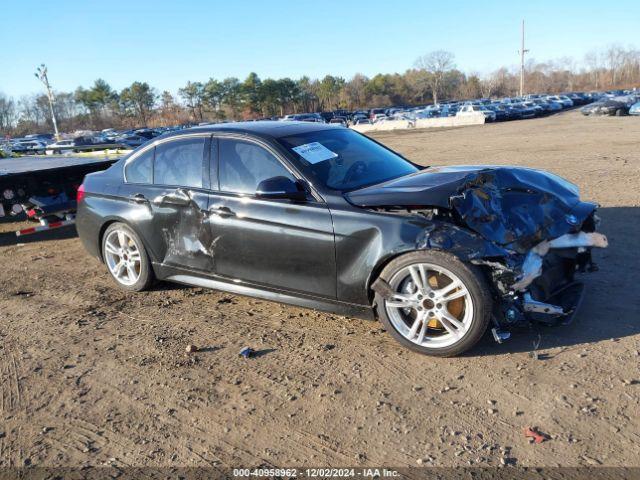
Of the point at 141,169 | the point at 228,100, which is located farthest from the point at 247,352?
the point at 228,100

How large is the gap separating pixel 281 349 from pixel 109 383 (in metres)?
1.23

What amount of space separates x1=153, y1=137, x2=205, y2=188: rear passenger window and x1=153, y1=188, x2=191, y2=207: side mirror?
85 mm

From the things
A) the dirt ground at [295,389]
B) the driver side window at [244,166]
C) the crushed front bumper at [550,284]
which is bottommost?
the dirt ground at [295,389]

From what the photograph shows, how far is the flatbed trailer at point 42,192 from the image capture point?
757 cm

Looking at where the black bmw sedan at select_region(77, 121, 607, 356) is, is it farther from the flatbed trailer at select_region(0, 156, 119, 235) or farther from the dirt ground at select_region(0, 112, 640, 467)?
the flatbed trailer at select_region(0, 156, 119, 235)

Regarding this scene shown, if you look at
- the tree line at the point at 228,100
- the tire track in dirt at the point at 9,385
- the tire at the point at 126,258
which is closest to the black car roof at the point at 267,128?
the tire at the point at 126,258

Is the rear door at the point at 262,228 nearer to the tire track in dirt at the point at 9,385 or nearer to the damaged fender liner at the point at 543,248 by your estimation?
the damaged fender liner at the point at 543,248

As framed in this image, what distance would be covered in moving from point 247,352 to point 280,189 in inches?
49.2

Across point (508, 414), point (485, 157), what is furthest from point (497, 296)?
point (485, 157)

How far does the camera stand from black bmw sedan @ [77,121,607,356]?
367 centimetres

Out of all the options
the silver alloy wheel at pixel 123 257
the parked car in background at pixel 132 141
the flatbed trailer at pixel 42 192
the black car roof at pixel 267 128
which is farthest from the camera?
the parked car in background at pixel 132 141

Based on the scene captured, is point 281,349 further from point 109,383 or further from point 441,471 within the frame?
point 441,471

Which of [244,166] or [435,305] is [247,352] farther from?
[244,166]

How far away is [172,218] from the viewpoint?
5.02 m
